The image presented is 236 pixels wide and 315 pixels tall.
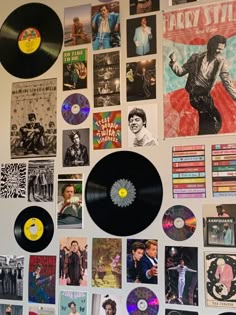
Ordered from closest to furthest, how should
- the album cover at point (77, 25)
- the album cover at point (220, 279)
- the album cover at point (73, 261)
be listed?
the album cover at point (220, 279) < the album cover at point (73, 261) < the album cover at point (77, 25)

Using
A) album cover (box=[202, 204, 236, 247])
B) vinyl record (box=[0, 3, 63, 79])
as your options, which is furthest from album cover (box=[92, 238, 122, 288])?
vinyl record (box=[0, 3, 63, 79])

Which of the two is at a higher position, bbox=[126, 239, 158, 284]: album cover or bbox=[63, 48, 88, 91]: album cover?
bbox=[63, 48, 88, 91]: album cover

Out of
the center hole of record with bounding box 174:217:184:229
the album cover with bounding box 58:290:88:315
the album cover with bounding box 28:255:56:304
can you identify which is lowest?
the album cover with bounding box 58:290:88:315

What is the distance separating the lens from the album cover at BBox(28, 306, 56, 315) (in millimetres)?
1631

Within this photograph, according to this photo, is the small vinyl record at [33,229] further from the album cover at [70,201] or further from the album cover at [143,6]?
the album cover at [143,6]

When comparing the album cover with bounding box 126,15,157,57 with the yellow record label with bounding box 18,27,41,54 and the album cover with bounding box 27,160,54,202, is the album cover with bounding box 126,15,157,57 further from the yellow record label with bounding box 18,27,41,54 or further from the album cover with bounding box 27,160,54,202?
the album cover with bounding box 27,160,54,202

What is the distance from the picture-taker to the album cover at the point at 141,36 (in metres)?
1.59

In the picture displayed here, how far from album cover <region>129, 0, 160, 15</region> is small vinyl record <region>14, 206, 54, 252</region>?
2.74ft

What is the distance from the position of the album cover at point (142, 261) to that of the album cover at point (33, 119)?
486 millimetres

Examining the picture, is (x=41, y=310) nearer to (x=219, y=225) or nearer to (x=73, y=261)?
(x=73, y=261)

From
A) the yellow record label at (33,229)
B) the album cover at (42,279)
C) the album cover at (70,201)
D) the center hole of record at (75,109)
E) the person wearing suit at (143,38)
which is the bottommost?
the album cover at (42,279)

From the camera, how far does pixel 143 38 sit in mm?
1600

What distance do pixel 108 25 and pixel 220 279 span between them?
101 centimetres

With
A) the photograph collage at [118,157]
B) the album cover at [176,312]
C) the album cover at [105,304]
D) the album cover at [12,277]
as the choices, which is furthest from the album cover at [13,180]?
the album cover at [176,312]
